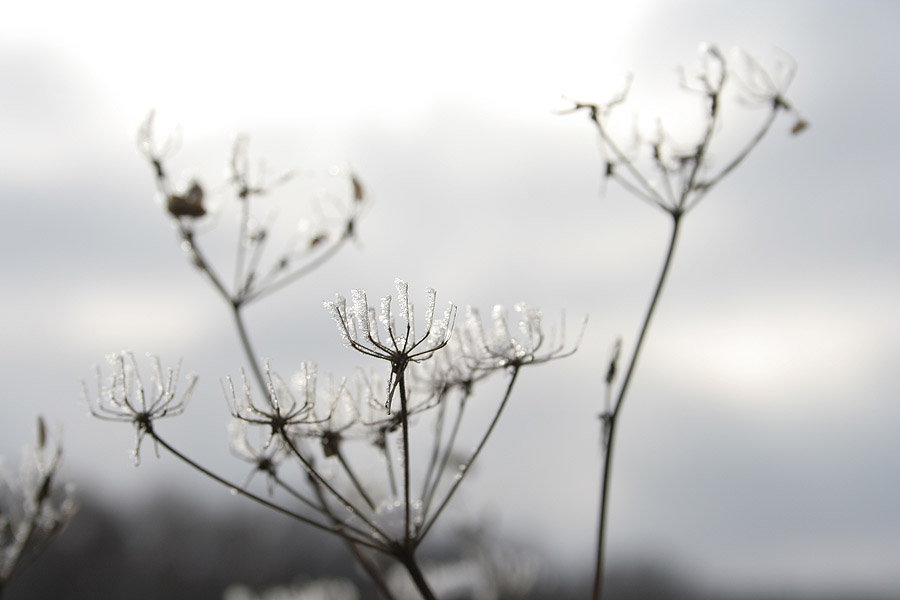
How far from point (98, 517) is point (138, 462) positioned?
9235cm

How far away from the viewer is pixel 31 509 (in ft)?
10.5

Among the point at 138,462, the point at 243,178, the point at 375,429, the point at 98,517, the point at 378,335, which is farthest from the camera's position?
the point at 98,517

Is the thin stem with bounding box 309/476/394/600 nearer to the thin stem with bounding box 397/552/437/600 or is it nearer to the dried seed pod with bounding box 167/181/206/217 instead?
the thin stem with bounding box 397/552/437/600

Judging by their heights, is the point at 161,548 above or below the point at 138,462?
below

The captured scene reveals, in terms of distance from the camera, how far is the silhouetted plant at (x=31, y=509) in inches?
124

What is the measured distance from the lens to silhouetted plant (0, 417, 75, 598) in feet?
10.3

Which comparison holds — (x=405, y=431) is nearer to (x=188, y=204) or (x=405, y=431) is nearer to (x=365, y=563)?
(x=365, y=563)

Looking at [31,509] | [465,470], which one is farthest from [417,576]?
[31,509]

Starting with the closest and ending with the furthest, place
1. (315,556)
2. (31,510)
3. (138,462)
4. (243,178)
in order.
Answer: (138,462) → (31,510) → (243,178) → (315,556)

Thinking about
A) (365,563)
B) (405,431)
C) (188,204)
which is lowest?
(365,563)

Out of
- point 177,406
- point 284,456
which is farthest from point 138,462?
point 284,456

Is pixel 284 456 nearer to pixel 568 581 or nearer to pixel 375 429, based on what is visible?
pixel 375 429

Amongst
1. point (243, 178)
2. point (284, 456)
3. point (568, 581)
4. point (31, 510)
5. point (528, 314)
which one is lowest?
point (568, 581)

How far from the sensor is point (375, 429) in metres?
2.80
